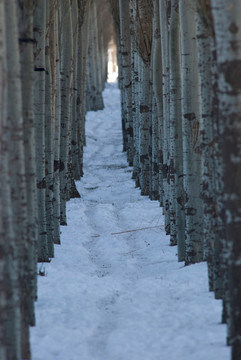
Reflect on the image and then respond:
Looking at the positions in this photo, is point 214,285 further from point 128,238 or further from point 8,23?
point 128,238

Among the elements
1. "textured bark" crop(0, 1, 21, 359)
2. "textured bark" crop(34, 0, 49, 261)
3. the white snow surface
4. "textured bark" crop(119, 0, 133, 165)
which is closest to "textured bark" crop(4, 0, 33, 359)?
"textured bark" crop(0, 1, 21, 359)

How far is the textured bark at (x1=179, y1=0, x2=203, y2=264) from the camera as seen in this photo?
22.6 ft

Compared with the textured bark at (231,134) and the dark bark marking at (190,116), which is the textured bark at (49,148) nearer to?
the dark bark marking at (190,116)

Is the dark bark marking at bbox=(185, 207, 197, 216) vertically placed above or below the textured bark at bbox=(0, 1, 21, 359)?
below

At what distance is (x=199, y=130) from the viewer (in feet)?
23.7

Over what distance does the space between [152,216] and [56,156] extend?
3.01m

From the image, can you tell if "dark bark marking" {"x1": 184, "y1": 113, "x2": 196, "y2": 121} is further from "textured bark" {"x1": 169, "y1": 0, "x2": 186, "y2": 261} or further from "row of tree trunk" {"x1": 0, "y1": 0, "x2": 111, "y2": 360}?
"row of tree trunk" {"x1": 0, "y1": 0, "x2": 111, "y2": 360}

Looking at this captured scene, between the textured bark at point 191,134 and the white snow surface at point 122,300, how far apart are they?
423 mm

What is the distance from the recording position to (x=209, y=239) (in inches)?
241

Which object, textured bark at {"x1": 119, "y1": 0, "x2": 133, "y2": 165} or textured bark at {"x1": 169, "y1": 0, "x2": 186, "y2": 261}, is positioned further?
textured bark at {"x1": 119, "y1": 0, "x2": 133, "y2": 165}

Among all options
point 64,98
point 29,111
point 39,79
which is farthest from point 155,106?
point 29,111

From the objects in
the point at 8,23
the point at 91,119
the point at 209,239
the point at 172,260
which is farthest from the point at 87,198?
the point at 91,119

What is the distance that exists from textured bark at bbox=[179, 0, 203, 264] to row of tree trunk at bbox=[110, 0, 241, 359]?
1 cm

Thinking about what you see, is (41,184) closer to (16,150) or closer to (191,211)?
(191,211)
